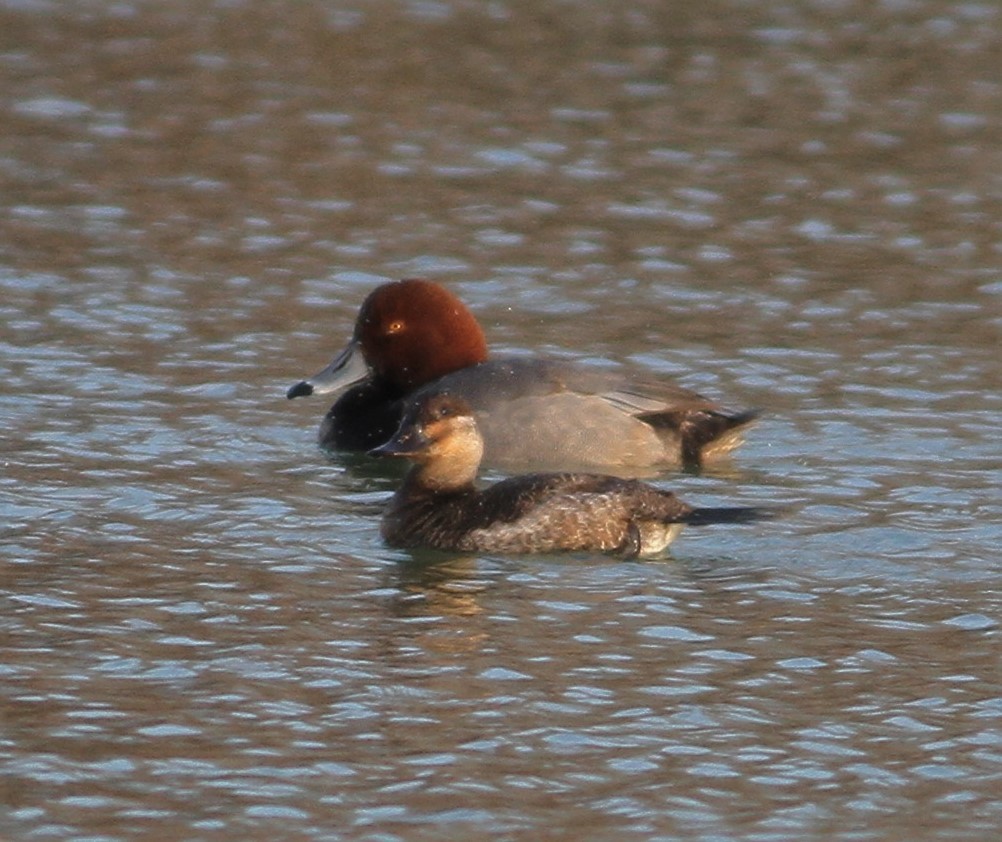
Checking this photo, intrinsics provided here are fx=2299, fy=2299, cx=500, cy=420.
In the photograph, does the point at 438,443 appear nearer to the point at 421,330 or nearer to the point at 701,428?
the point at 701,428

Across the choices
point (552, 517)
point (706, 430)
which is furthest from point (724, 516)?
point (706, 430)

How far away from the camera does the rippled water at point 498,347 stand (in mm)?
6047

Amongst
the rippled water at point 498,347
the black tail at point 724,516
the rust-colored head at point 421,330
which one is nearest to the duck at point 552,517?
the black tail at point 724,516

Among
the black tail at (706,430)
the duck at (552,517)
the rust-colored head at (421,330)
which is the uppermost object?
the rust-colored head at (421,330)

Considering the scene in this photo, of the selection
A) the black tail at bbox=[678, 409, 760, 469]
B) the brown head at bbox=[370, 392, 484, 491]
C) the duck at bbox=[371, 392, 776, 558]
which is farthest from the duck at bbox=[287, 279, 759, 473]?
the duck at bbox=[371, 392, 776, 558]

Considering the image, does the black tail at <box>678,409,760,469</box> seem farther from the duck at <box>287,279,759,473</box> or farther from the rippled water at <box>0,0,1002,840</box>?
the rippled water at <box>0,0,1002,840</box>

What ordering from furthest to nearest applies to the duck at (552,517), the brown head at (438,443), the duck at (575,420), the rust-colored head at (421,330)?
1. the rust-colored head at (421,330)
2. the duck at (575,420)
3. the brown head at (438,443)
4. the duck at (552,517)

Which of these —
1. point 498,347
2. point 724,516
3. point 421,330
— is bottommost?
point 724,516

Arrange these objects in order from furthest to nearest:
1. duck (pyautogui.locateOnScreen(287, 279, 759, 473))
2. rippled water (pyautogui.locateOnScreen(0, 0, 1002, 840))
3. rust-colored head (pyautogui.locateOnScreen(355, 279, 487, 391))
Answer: rust-colored head (pyautogui.locateOnScreen(355, 279, 487, 391))
duck (pyautogui.locateOnScreen(287, 279, 759, 473))
rippled water (pyautogui.locateOnScreen(0, 0, 1002, 840))

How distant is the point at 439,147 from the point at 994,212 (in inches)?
137

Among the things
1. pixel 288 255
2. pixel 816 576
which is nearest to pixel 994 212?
pixel 288 255

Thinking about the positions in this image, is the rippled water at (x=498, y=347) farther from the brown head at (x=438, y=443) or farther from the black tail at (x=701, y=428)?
the brown head at (x=438, y=443)

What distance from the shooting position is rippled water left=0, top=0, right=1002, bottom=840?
6.05 meters

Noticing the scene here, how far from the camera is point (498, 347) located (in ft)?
37.3
